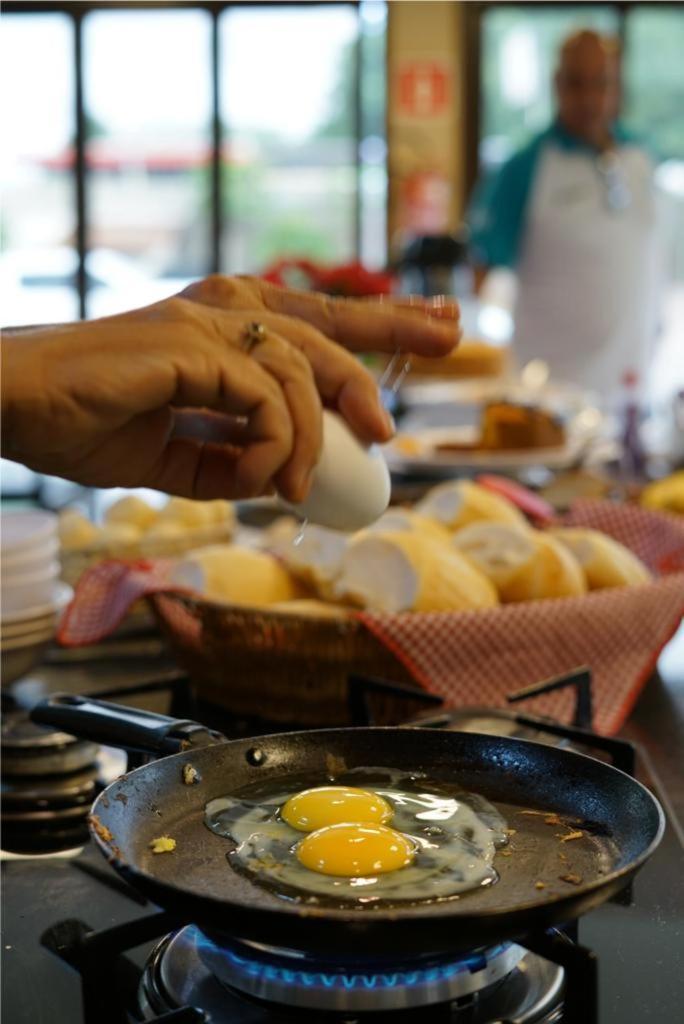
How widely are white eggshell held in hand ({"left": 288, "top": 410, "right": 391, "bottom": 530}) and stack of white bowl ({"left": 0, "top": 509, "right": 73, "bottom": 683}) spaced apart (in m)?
0.52

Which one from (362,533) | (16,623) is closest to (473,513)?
(362,533)

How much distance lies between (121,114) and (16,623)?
7040mm

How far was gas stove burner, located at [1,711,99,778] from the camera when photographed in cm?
122

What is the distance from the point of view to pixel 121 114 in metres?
7.97

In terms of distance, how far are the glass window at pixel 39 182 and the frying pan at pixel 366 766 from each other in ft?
22.9

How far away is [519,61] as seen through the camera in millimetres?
7527

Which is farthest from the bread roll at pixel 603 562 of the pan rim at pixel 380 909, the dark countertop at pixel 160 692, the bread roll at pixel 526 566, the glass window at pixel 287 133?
the glass window at pixel 287 133

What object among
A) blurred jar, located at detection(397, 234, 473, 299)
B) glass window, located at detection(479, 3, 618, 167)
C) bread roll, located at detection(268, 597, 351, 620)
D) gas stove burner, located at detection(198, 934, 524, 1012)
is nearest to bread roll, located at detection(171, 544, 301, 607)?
bread roll, located at detection(268, 597, 351, 620)

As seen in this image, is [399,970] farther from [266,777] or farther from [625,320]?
[625,320]

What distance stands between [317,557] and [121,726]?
509mm

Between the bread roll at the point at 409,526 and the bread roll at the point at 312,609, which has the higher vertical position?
the bread roll at the point at 409,526

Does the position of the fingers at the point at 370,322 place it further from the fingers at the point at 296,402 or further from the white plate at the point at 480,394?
the white plate at the point at 480,394

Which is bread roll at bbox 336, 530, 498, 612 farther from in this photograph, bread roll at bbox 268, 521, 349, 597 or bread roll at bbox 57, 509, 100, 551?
bread roll at bbox 57, 509, 100, 551

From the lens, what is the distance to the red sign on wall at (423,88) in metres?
7.48
